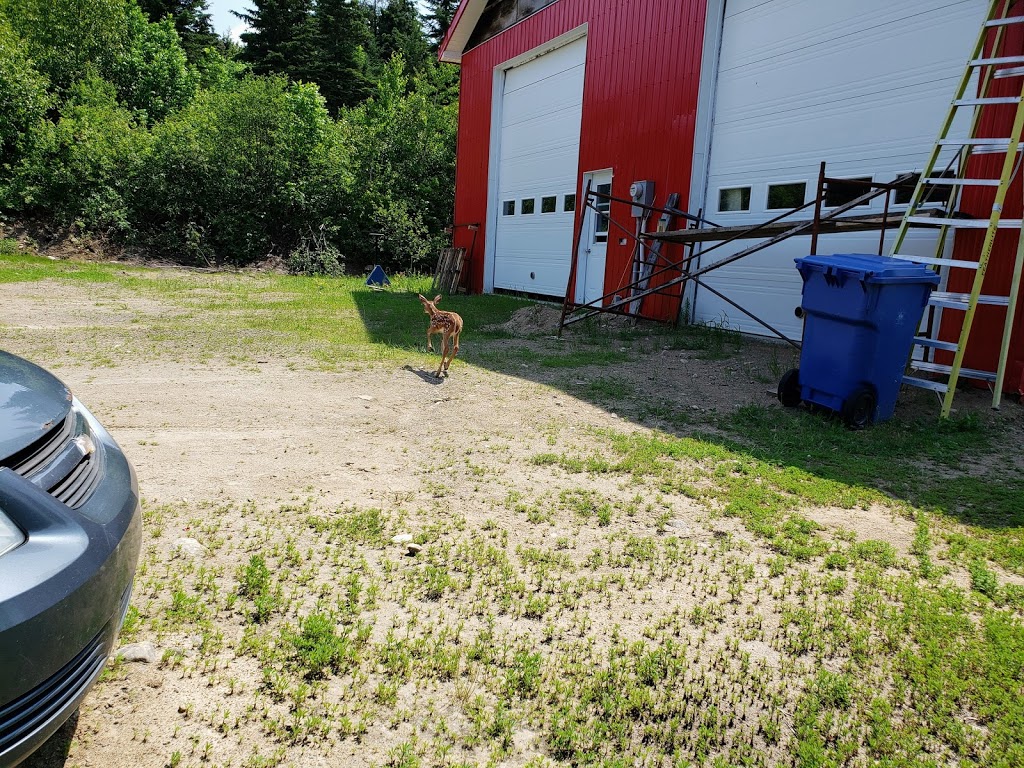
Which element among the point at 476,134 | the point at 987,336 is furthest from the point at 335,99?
the point at 987,336

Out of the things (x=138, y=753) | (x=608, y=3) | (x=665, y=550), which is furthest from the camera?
(x=608, y=3)

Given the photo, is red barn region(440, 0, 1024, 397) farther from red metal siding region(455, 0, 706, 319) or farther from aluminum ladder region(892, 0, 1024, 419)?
aluminum ladder region(892, 0, 1024, 419)

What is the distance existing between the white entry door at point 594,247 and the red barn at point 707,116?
4 cm

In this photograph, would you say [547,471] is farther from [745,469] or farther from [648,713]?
[648,713]

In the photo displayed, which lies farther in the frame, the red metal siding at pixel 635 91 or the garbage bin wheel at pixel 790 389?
the red metal siding at pixel 635 91

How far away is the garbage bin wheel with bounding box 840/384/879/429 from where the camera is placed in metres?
5.62

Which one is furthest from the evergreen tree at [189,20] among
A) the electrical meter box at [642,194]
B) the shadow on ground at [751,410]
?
the shadow on ground at [751,410]

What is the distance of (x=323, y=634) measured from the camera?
2.62 m

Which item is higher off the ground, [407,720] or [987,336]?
[987,336]

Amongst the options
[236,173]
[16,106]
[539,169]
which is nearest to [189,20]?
[16,106]

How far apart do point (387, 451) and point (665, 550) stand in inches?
86.4

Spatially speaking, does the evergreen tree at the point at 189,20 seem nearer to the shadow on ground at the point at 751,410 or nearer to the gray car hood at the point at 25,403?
the shadow on ground at the point at 751,410

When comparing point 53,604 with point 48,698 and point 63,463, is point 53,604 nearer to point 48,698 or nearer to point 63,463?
point 48,698

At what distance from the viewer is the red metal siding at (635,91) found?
35.9ft
